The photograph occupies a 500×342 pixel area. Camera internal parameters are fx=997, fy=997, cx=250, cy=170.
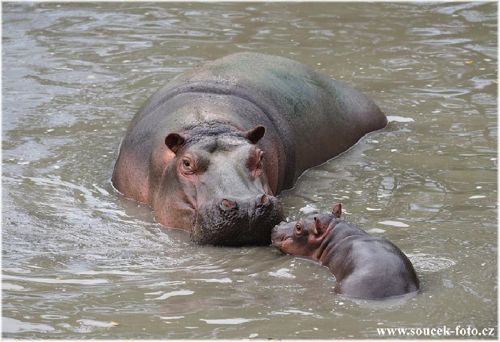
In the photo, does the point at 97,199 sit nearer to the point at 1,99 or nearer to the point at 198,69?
the point at 198,69

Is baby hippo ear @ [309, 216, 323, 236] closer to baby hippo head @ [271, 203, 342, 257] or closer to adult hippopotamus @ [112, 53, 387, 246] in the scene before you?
baby hippo head @ [271, 203, 342, 257]

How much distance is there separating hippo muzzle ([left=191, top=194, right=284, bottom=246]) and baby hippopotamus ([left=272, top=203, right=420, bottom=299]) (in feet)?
0.36

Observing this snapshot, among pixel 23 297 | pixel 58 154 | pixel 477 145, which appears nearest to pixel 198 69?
pixel 58 154

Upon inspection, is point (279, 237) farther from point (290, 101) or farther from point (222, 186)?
point (290, 101)

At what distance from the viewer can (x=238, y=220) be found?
22.3ft

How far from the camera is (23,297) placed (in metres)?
5.97

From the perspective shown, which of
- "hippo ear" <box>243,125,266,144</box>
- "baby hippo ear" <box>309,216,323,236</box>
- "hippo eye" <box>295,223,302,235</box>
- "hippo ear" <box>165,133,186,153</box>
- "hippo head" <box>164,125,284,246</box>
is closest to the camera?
"baby hippo ear" <box>309,216,323,236</box>

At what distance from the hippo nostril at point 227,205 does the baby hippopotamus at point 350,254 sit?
1.12 ft

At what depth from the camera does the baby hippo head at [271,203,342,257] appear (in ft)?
21.7

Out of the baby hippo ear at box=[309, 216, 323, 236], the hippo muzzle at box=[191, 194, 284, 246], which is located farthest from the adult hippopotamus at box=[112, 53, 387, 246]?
the baby hippo ear at box=[309, 216, 323, 236]

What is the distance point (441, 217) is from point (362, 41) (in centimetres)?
619

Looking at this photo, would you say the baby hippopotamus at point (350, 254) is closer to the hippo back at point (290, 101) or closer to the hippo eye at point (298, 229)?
the hippo eye at point (298, 229)

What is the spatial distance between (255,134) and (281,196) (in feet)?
2.81

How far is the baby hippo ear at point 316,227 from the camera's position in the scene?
6.58m
